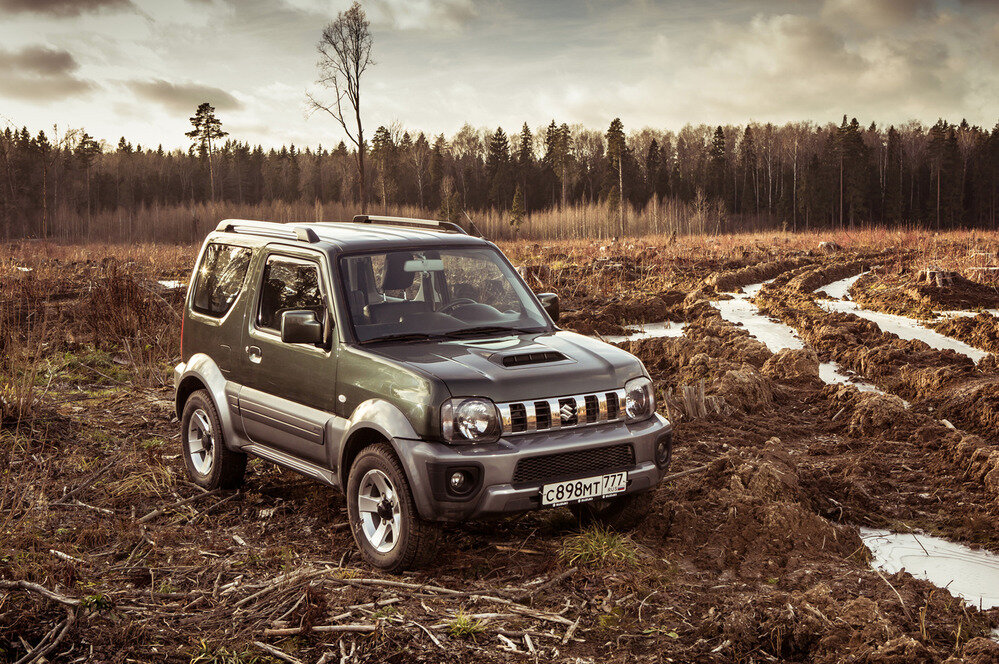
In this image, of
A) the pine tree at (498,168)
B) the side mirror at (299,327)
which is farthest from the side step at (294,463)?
the pine tree at (498,168)

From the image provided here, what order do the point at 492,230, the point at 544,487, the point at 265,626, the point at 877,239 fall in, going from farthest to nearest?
the point at 492,230 < the point at 877,239 < the point at 544,487 < the point at 265,626

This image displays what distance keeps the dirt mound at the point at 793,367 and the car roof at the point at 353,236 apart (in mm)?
6494

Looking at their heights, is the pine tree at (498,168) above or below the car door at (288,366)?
above

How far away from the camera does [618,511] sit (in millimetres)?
6070

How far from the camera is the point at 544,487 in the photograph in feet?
16.9

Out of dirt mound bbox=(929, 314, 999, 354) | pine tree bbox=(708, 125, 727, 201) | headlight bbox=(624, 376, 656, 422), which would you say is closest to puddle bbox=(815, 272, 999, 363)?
dirt mound bbox=(929, 314, 999, 354)

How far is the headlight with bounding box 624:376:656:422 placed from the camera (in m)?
5.59

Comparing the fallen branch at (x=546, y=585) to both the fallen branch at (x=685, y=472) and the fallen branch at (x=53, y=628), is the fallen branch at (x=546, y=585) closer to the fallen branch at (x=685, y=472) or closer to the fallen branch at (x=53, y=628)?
the fallen branch at (x=685, y=472)

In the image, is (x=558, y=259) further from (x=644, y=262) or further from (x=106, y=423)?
(x=106, y=423)

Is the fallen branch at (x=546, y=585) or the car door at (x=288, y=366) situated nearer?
the fallen branch at (x=546, y=585)

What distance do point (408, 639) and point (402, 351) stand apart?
1.76 m

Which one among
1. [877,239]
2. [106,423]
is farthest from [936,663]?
[877,239]

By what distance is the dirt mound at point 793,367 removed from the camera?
39.3 feet

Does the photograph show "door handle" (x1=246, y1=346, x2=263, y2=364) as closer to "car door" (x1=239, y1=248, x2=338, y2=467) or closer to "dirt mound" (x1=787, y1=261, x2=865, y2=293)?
"car door" (x1=239, y1=248, x2=338, y2=467)
